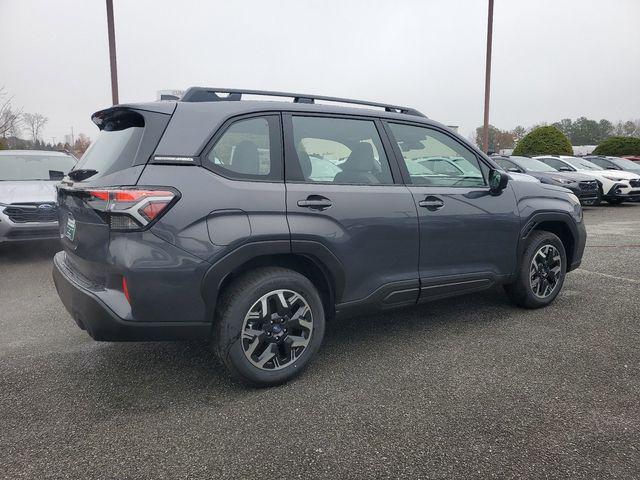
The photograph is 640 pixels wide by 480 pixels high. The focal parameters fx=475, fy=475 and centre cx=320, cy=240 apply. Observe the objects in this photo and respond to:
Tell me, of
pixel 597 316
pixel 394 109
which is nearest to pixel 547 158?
pixel 597 316

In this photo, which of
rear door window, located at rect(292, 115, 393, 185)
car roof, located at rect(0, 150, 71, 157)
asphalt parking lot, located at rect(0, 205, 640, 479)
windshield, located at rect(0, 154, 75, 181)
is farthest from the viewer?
car roof, located at rect(0, 150, 71, 157)

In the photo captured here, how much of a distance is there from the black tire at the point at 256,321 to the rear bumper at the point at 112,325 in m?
0.12

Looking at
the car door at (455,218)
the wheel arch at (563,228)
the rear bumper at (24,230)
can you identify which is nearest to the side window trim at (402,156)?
the car door at (455,218)

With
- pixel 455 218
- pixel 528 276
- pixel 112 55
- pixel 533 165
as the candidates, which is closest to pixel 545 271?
pixel 528 276

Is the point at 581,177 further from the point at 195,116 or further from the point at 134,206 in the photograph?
the point at 134,206

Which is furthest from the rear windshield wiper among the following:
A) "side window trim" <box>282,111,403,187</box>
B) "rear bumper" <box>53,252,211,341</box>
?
"side window trim" <box>282,111,403,187</box>

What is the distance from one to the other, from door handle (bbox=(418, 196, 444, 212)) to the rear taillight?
68.3 inches

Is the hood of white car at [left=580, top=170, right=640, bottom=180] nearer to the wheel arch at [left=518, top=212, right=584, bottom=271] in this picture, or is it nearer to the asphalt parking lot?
the wheel arch at [left=518, top=212, right=584, bottom=271]

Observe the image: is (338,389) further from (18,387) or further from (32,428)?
(18,387)

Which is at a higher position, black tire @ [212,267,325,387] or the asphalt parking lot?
black tire @ [212,267,325,387]

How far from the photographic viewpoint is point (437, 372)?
3.06 meters

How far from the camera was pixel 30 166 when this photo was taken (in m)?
7.71

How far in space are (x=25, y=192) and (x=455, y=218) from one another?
5954 millimetres

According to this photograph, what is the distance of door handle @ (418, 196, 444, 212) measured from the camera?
3.36 metres
